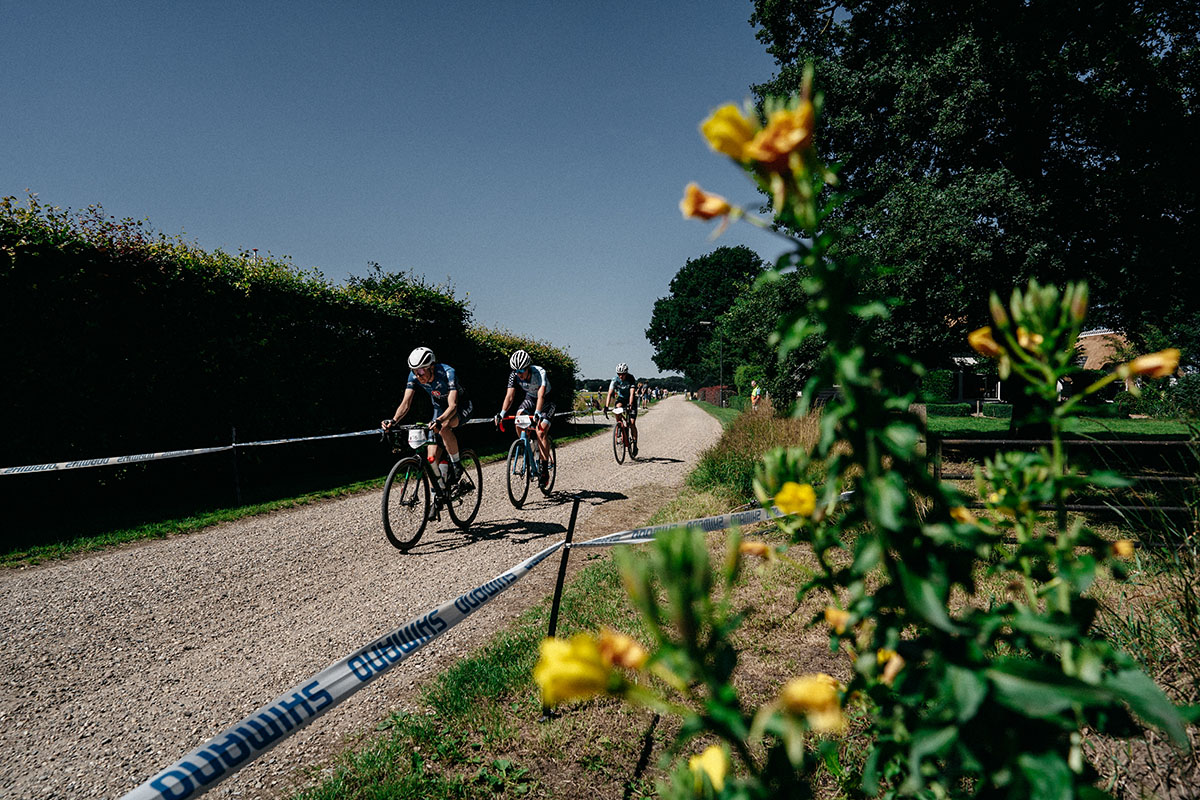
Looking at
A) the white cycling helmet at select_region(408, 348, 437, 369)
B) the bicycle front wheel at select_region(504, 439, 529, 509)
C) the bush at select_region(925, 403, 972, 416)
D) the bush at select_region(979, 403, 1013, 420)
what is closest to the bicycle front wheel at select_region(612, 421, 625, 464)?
the bicycle front wheel at select_region(504, 439, 529, 509)

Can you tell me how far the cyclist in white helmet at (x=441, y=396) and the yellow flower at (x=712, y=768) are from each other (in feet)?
18.7

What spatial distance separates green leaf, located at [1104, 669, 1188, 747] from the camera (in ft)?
2.20

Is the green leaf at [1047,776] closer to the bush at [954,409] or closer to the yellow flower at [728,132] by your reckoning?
the yellow flower at [728,132]

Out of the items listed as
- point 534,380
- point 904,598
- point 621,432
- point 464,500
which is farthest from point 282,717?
point 621,432

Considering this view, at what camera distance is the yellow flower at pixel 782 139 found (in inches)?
31.8

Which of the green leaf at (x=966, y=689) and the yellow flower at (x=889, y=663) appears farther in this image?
the yellow flower at (x=889, y=663)

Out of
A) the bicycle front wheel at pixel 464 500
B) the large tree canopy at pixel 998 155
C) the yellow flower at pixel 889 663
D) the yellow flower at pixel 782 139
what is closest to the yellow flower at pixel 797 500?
the yellow flower at pixel 889 663

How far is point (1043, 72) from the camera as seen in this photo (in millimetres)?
8797

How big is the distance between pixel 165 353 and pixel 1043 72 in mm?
14529

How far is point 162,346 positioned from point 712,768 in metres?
9.57

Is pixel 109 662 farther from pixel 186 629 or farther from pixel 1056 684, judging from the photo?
pixel 1056 684

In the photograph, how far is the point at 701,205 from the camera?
91 centimetres

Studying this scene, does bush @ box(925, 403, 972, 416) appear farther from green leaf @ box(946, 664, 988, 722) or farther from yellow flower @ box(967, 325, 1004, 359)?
green leaf @ box(946, 664, 988, 722)

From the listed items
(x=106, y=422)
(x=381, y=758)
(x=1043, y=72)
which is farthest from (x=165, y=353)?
(x=1043, y=72)
